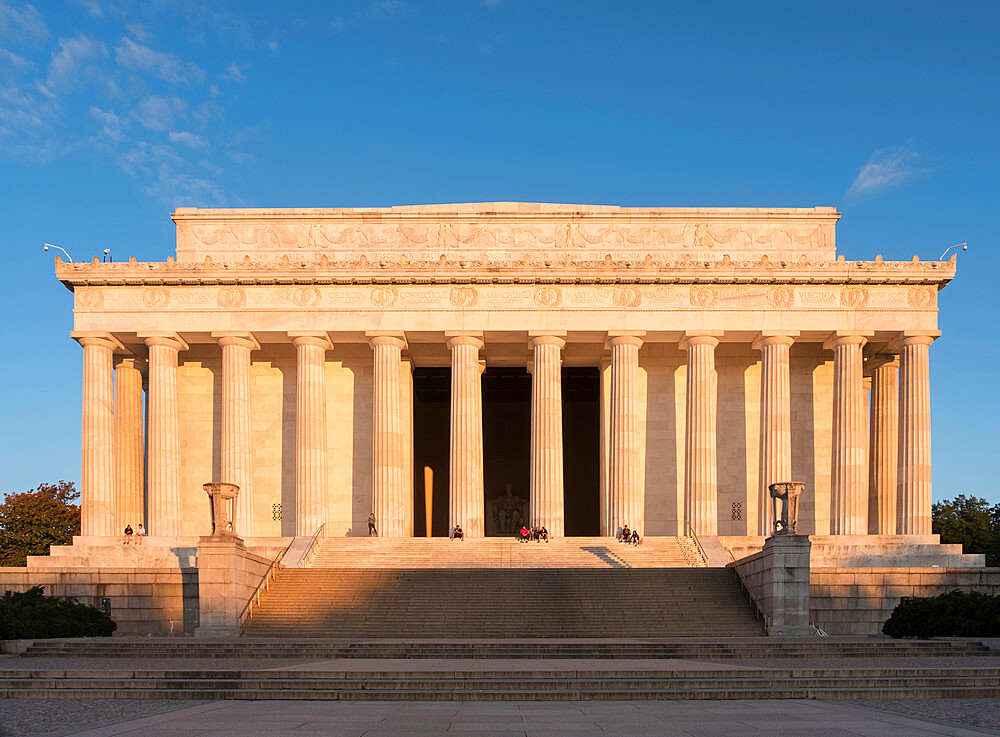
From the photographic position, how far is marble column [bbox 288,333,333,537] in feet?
177

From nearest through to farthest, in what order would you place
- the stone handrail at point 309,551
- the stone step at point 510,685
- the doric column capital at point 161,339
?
the stone step at point 510,685
the stone handrail at point 309,551
the doric column capital at point 161,339

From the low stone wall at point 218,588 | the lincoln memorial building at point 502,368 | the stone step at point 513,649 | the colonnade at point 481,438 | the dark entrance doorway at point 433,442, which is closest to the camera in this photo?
the stone step at point 513,649

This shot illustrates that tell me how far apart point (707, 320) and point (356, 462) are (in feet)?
68.2

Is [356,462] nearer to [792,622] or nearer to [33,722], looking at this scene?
[792,622]

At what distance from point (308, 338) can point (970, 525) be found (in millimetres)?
48602

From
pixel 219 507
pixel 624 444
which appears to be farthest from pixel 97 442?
pixel 624 444

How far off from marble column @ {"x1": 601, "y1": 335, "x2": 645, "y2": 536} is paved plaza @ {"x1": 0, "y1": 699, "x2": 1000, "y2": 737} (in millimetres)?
33043

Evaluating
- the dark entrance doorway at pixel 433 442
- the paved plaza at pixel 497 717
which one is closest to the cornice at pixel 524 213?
the dark entrance doorway at pixel 433 442

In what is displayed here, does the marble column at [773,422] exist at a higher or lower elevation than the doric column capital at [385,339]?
lower

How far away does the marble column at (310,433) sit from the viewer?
177 ft

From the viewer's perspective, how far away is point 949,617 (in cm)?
3138

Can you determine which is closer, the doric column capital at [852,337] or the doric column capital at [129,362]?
the doric column capital at [852,337]

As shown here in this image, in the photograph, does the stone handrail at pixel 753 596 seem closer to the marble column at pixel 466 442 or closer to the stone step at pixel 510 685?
the stone step at pixel 510 685

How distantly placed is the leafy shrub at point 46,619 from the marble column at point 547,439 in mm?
22781
